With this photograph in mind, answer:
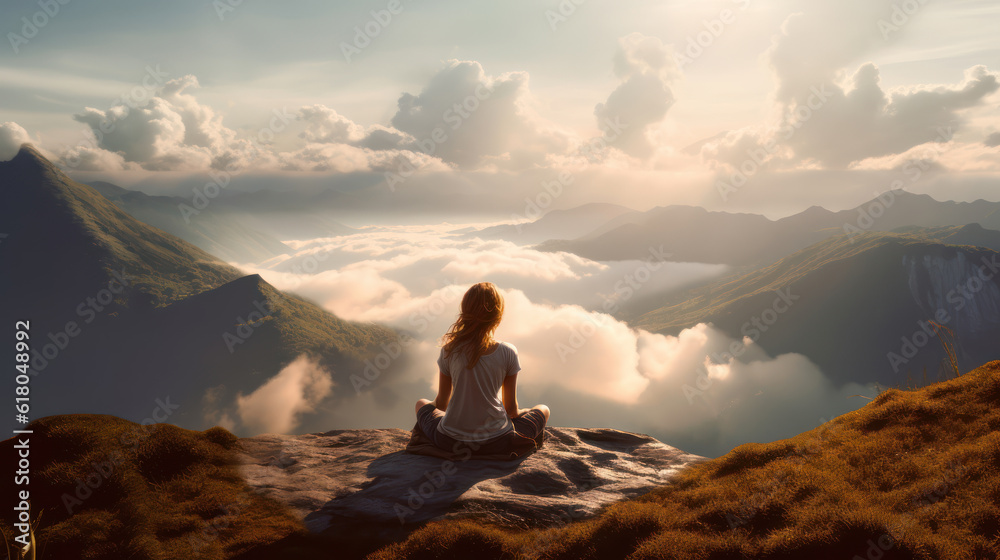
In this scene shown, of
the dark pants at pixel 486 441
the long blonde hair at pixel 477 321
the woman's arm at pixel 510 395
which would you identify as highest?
the long blonde hair at pixel 477 321

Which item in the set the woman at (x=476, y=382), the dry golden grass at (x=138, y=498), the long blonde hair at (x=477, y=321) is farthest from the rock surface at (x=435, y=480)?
the long blonde hair at (x=477, y=321)

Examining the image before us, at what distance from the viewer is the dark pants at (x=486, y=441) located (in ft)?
30.4

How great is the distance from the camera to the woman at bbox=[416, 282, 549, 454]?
858 centimetres

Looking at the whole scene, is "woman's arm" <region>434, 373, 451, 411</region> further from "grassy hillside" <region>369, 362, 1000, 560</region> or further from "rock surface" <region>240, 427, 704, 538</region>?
"grassy hillside" <region>369, 362, 1000, 560</region>

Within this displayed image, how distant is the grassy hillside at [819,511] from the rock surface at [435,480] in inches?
26.9

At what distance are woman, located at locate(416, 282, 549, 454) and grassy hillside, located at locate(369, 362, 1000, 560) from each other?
244 cm

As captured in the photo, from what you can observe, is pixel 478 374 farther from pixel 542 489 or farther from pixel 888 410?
pixel 888 410

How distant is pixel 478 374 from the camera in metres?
8.70

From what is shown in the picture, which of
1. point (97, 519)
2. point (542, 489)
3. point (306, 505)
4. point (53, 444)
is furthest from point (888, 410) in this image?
point (53, 444)

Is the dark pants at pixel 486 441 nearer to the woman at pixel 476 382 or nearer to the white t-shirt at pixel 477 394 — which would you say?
the woman at pixel 476 382

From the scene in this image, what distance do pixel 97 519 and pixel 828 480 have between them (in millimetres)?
11188

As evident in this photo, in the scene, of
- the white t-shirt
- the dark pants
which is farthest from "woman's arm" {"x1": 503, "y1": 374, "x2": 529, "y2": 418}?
the dark pants

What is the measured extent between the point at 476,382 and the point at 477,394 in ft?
0.96

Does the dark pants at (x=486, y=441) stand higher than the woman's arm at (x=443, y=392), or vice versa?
the woman's arm at (x=443, y=392)
